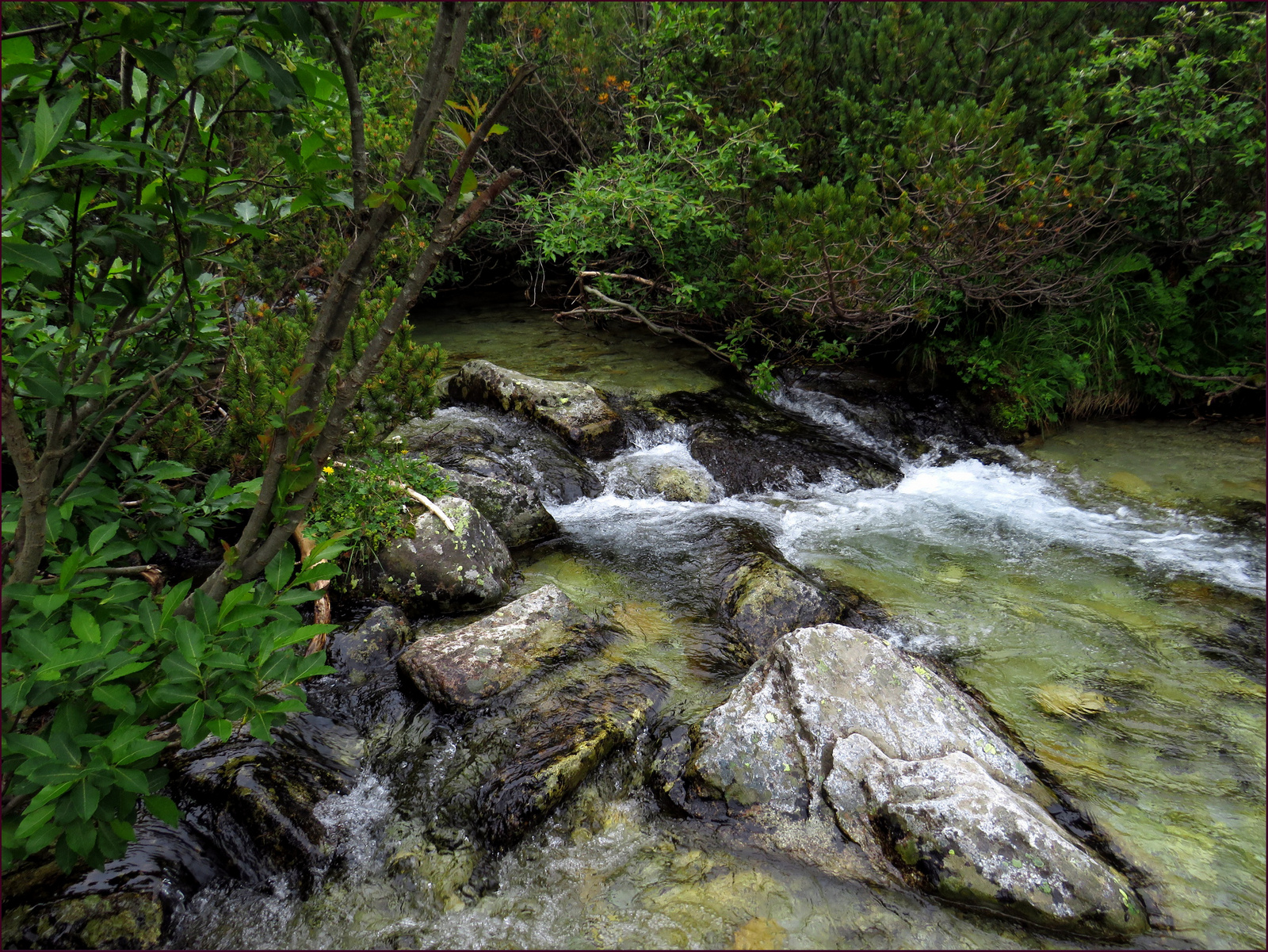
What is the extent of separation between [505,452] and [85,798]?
5.24 m

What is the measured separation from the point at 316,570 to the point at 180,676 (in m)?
0.49

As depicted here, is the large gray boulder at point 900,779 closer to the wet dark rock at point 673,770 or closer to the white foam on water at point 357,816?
the wet dark rock at point 673,770

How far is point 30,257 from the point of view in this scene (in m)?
1.69

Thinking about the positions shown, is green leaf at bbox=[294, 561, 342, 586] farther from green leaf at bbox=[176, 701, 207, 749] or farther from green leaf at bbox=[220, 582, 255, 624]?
green leaf at bbox=[176, 701, 207, 749]

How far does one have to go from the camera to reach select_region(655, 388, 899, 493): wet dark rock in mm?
7406

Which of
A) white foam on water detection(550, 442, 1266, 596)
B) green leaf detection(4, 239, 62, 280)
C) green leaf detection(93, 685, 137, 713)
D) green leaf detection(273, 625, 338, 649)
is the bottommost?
white foam on water detection(550, 442, 1266, 596)

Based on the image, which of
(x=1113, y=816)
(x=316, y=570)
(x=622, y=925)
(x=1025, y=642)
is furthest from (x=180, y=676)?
(x=1025, y=642)

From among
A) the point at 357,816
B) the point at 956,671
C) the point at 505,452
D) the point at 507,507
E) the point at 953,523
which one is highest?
the point at 505,452

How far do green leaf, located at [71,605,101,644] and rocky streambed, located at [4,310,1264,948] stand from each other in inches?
58.9

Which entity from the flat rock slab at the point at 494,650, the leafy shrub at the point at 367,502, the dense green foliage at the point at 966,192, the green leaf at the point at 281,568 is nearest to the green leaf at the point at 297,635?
the green leaf at the point at 281,568

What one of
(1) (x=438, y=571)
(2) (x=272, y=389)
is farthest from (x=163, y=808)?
(2) (x=272, y=389)

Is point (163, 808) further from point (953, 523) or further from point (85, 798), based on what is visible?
point (953, 523)

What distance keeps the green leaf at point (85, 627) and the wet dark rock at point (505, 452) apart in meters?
4.28

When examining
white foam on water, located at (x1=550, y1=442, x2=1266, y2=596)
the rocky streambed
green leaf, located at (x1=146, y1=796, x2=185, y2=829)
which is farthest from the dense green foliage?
green leaf, located at (x1=146, y1=796, x2=185, y2=829)
